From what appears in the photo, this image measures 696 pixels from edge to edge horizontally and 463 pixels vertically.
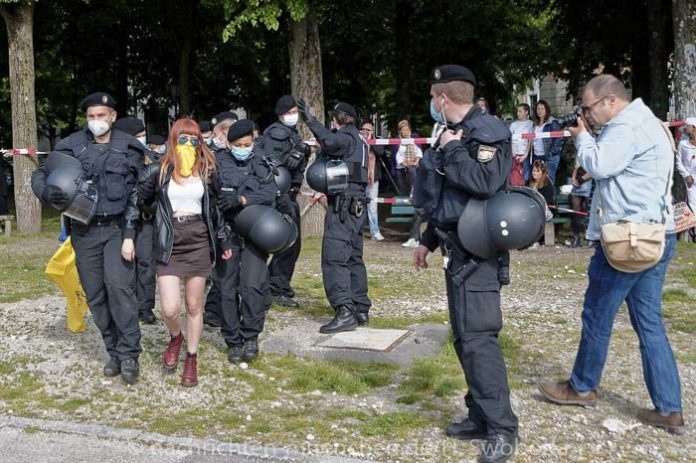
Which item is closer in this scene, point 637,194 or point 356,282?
point 637,194

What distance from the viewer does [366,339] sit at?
740 centimetres

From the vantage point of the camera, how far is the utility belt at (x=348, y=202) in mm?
7707

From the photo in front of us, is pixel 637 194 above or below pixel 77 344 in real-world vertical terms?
above

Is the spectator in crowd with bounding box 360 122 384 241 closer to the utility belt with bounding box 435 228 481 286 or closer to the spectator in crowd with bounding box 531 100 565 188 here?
the spectator in crowd with bounding box 531 100 565 188

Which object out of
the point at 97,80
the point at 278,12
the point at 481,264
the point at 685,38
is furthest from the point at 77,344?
the point at 97,80

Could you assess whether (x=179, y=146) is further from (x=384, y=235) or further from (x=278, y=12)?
(x=384, y=235)

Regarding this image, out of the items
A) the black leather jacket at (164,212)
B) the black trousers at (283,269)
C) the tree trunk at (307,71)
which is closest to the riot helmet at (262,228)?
the black leather jacket at (164,212)

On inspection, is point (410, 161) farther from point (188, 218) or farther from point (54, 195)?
point (54, 195)

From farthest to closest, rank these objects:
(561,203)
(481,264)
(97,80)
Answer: (97,80), (561,203), (481,264)

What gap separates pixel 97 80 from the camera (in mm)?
29000

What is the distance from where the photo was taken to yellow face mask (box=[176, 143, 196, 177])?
605 cm

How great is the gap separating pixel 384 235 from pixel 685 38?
18.8 ft

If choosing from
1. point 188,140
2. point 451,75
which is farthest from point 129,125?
point 451,75

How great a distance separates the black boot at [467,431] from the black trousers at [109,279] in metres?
2.44
